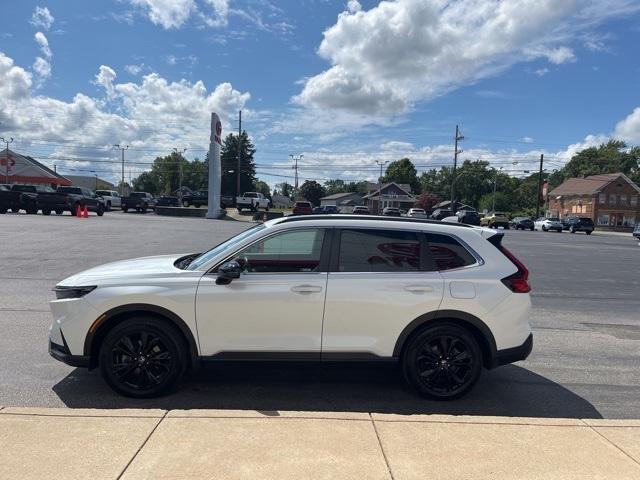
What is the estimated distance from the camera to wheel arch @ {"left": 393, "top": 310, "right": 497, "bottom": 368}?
439 centimetres

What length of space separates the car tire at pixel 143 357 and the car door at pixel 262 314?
289 millimetres

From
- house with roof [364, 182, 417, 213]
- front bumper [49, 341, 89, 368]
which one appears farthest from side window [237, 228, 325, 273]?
house with roof [364, 182, 417, 213]

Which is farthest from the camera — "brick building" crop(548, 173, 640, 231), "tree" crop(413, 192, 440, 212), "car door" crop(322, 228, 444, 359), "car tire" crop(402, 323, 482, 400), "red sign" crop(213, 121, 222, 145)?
"tree" crop(413, 192, 440, 212)

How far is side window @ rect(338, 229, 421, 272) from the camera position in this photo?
448cm

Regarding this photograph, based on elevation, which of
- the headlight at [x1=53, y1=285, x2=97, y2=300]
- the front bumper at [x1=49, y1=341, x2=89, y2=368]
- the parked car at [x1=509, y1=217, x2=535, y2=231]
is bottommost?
the front bumper at [x1=49, y1=341, x2=89, y2=368]

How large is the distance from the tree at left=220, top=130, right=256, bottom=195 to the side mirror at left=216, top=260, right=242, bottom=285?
90435mm

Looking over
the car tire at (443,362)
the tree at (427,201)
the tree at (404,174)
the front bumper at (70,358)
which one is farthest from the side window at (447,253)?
the tree at (404,174)

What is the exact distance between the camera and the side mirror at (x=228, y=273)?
4.22 m

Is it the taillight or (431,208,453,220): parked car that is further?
(431,208,453,220): parked car

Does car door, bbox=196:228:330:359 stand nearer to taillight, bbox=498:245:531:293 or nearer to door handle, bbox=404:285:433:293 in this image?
door handle, bbox=404:285:433:293

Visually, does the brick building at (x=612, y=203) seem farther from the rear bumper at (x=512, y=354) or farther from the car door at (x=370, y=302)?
the car door at (x=370, y=302)

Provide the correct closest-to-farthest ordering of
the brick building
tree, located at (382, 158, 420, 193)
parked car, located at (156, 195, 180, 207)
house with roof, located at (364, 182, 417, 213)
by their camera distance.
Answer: parked car, located at (156, 195, 180, 207) → the brick building → house with roof, located at (364, 182, 417, 213) → tree, located at (382, 158, 420, 193)

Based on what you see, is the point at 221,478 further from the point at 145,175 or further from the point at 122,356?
the point at 145,175

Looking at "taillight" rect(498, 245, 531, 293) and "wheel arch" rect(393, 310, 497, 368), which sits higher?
"taillight" rect(498, 245, 531, 293)
